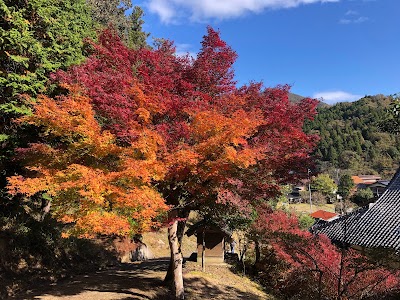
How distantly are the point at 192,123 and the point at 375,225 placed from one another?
12791 millimetres

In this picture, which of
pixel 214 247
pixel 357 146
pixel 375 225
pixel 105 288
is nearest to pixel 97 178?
pixel 105 288

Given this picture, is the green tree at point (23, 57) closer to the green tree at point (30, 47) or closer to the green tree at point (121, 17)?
the green tree at point (30, 47)

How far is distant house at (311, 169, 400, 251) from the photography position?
16328mm

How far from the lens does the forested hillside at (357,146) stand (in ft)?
321

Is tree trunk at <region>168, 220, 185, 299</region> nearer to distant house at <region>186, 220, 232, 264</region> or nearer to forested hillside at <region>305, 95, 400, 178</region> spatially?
distant house at <region>186, 220, 232, 264</region>

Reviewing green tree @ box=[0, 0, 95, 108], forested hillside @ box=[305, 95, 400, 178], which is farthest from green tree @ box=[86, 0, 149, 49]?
forested hillside @ box=[305, 95, 400, 178]

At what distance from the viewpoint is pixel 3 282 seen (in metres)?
13.2

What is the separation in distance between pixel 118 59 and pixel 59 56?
7.28 meters

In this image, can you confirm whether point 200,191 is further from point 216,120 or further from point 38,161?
point 38,161

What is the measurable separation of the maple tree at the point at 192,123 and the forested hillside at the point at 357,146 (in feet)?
267

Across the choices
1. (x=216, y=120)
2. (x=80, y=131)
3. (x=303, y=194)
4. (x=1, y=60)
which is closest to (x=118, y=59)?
(x=80, y=131)

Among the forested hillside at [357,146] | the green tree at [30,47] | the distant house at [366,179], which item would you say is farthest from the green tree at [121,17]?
the distant house at [366,179]

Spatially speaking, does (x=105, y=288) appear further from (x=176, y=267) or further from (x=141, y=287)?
(x=176, y=267)

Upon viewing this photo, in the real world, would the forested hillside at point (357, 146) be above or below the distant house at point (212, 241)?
above
